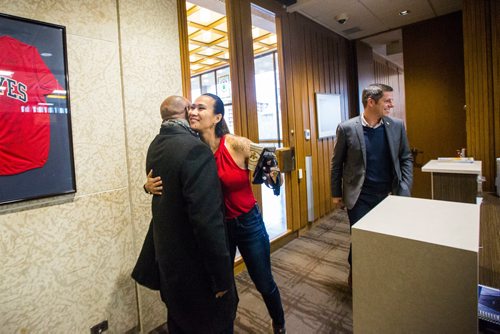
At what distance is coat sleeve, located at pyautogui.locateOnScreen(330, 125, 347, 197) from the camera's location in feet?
7.38

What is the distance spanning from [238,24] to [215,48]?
95.9 inches

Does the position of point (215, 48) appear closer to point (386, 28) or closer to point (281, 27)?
point (281, 27)

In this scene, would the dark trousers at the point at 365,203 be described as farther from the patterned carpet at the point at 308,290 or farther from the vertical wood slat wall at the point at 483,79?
the vertical wood slat wall at the point at 483,79

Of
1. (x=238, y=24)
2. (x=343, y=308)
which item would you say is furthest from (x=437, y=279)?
(x=238, y=24)

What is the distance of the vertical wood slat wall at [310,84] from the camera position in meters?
3.74

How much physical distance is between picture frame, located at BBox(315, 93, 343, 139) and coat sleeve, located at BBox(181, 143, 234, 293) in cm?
334

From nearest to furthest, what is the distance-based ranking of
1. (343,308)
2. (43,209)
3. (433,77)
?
1. (43,209)
2. (343,308)
3. (433,77)

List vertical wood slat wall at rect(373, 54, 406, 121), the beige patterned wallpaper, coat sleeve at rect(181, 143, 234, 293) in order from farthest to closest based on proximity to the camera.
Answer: vertical wood slat wall at rect(373, 54, 406, 121) → the beige patterned wallpaper → coat sleeve at rect(181, 143, 234, 293)

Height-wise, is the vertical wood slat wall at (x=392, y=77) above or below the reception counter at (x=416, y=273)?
above

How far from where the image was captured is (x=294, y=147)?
3.71 metres

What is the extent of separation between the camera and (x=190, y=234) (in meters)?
1.22

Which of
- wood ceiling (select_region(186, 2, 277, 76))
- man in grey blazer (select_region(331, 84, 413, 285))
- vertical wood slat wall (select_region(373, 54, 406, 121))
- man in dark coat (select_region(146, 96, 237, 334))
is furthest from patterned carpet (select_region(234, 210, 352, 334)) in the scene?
vertical wood slat wall (select_region(373, 54, 406, 121))

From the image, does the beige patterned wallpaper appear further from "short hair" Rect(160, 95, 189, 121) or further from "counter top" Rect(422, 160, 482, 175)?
"counter top" Rect(422, 160, 482, 175)

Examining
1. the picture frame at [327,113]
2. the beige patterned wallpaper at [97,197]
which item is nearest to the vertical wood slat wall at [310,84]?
the picture frame at [327,113]
